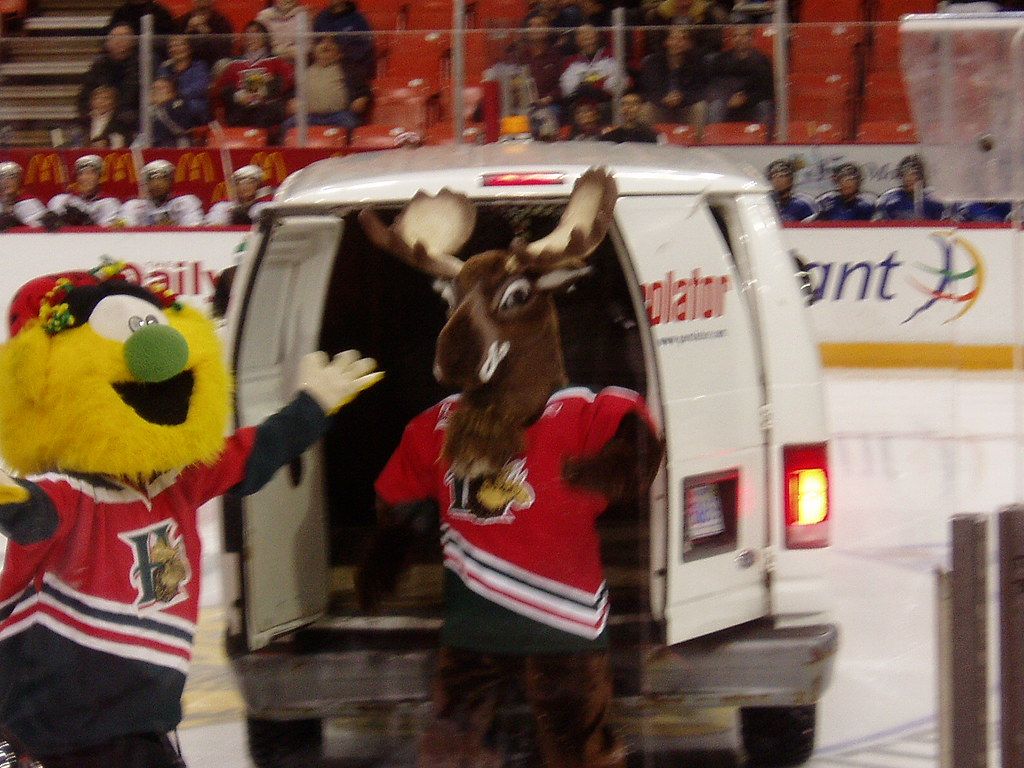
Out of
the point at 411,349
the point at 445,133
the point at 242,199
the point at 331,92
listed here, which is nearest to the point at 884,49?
the point at 445,133

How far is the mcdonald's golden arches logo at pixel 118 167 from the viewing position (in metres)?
9.01

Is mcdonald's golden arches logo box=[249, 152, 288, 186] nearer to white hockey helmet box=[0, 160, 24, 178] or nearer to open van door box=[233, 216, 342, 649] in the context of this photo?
white hockey helmet box=[0, 160, 24, 178]

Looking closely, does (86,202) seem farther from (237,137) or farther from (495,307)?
(495,307)

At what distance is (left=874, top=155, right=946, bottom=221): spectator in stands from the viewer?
8.97 meters

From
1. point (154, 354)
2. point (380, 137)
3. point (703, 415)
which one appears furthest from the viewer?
point (380, 137)

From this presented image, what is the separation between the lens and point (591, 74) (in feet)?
30.3

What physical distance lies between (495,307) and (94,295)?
0.83 metres

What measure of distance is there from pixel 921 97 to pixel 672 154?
0.62 meters

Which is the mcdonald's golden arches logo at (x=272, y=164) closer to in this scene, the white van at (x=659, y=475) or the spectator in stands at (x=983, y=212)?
the spectator in stands at (x=983, y=212)

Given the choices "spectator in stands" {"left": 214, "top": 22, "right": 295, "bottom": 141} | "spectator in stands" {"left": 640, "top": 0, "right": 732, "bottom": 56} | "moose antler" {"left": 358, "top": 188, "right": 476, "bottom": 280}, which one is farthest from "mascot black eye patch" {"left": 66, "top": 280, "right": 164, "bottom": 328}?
"spectator in stands" {"left": 640, "top": 0, "right": 732, "bottom": 56}

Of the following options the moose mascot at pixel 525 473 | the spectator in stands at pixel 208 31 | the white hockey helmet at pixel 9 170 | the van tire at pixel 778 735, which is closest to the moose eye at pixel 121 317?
the moose mascot at pixel 525 473

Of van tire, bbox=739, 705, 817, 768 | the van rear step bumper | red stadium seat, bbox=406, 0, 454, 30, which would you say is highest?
red stadium seat, bbox=406, 0, 454, 30

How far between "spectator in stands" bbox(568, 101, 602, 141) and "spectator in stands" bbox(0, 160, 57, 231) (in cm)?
295

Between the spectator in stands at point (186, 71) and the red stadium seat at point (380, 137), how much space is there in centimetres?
105
